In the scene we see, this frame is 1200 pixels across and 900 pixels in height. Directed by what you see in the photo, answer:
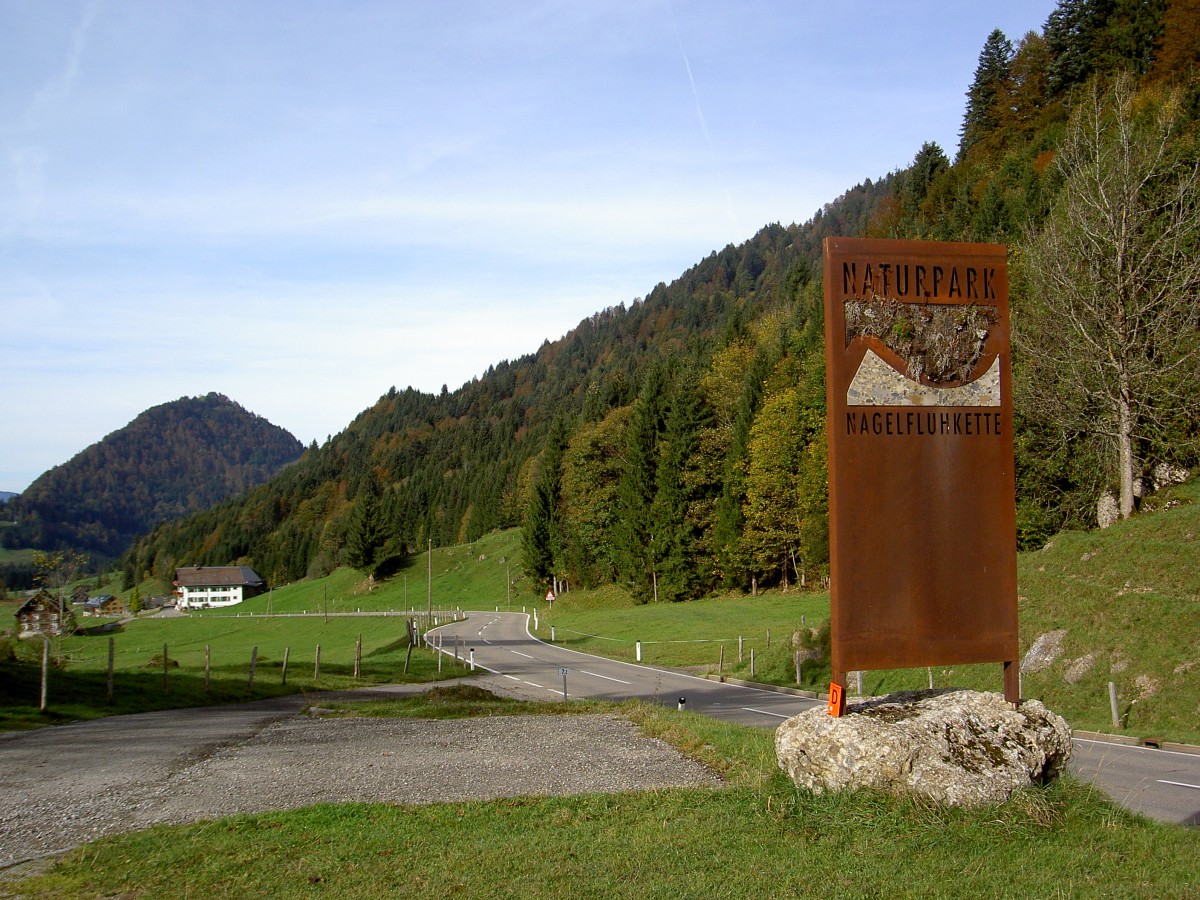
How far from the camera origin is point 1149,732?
18.4m

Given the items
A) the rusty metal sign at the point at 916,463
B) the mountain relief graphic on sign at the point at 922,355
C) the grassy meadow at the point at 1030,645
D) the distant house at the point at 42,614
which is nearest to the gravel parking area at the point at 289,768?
the rusty metal sign at the point at 916,463

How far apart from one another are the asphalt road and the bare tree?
15649 mm

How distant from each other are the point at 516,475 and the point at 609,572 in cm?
6333

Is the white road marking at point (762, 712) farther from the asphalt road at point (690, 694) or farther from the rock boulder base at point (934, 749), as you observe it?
the rock boulder base at point (934, 749)

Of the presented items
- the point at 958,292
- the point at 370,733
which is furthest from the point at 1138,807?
the point at 370,733

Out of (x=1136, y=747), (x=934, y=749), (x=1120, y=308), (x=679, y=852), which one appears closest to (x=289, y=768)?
(x=679, y=852)

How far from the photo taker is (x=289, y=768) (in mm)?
13227

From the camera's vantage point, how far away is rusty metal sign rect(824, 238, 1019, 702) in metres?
9.42

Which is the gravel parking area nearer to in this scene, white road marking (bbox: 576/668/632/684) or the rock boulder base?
the rock boulder base

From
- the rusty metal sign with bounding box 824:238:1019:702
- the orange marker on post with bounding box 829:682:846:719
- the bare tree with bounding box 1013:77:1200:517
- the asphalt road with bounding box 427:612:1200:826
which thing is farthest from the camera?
the bare tree with bounding box 1013:77:1200:517

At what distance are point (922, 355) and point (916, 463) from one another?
117cm

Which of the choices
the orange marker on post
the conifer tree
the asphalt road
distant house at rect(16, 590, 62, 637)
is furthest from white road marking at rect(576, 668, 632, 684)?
the conifer tree

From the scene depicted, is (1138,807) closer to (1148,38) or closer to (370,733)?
(370,733)

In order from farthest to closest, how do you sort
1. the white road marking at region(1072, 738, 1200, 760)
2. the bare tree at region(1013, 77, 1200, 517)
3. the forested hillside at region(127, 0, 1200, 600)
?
the forested hillside at region(127, 0, 1200, 600)
the bare tree at region(1013, 77, 1200, 517)
the white road marking at region(1072, 738, 1200, 760)
